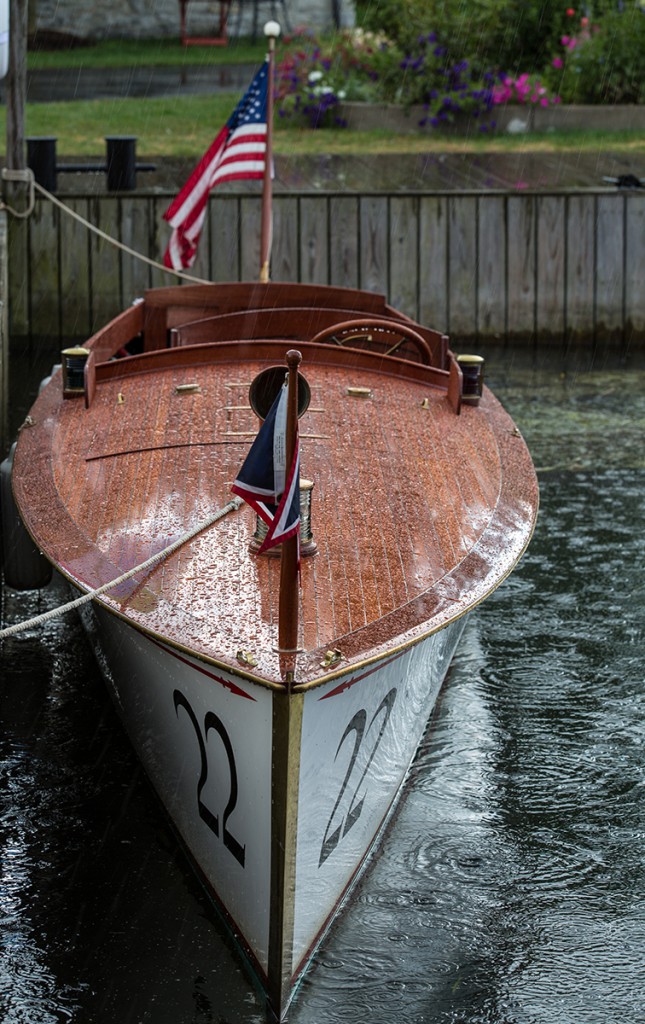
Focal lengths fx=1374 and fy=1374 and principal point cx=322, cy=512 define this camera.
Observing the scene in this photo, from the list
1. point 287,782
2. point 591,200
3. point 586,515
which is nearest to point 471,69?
point 591,200

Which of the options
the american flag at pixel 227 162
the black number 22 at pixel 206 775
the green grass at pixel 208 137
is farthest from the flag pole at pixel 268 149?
the green grass at pixel 208 137

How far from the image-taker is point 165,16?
21234 millimetres

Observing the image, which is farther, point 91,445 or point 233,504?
point 91,445

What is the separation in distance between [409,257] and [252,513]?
23.7 ft

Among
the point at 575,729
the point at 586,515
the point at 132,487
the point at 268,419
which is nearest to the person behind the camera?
the point at 268,419

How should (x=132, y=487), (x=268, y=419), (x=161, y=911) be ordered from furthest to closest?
1. (x=132, y=487)
2. (x=161, y=911)
3. (x=268, y=419)

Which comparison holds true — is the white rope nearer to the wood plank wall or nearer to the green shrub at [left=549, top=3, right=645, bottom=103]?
the wood plank wall

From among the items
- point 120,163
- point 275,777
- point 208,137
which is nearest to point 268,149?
point 120,163

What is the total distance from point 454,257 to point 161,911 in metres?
8.20

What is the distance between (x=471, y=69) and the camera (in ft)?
48.0

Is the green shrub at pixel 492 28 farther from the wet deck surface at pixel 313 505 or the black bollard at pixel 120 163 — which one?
the wet deck surface at pixel 313 505

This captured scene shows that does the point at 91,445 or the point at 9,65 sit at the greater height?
the point at 9,65

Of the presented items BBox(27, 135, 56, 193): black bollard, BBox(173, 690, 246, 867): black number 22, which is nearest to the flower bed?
BBox(27, 135, 56, 193): black bollard

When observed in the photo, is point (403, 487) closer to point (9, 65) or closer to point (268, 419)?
point (268, 419)
